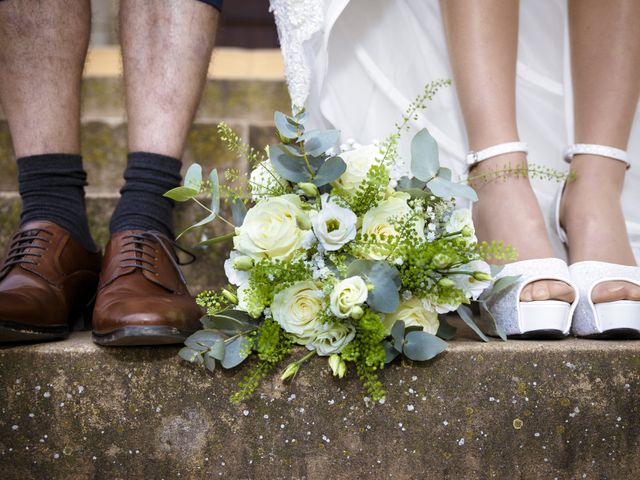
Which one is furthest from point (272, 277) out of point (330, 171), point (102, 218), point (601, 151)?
point (102, 218)

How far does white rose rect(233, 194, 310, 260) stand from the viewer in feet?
2.44

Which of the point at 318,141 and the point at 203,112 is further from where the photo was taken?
the point at 203,112

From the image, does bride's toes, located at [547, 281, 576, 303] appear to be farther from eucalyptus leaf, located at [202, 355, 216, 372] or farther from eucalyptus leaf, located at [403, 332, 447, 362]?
eucalyptus leaf, located at [202, 355, 216, 372]

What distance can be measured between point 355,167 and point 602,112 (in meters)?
0.52

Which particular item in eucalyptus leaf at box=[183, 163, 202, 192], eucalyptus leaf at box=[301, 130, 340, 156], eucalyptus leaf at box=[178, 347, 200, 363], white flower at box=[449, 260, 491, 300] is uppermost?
eucalyptus leaf at box=[301, 130, 340, 156]

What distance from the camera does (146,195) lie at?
950 mm

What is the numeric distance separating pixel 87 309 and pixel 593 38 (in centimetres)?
99

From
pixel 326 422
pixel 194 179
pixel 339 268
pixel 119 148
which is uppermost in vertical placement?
pixel 119 148

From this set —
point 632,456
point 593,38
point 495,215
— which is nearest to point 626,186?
point 593,38

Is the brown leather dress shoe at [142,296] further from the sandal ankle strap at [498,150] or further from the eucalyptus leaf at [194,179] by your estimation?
the sandal ankle strap at [498,150]

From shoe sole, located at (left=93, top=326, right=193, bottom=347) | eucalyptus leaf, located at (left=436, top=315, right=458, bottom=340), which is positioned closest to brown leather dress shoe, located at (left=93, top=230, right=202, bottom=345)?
shoe sole, located at (left=93, top=326, right=193, bottom=347)

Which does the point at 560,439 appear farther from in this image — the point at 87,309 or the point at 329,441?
the point at 87,309

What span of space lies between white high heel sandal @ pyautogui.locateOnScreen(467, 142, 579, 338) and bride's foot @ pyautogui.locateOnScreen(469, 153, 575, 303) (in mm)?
42

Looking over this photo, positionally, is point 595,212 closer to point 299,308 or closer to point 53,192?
point 299,308
